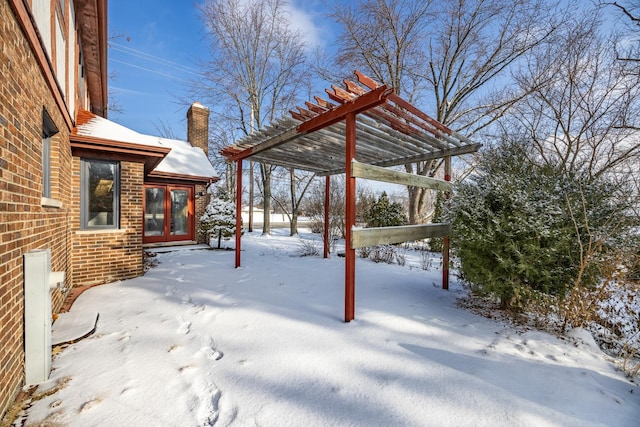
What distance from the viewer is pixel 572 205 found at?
3180 mm

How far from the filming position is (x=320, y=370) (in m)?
2.29

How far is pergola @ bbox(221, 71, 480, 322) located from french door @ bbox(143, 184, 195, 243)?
15.7 ft

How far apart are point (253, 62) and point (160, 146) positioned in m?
12.5

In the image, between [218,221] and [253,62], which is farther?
[253,62]

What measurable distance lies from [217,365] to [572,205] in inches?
158

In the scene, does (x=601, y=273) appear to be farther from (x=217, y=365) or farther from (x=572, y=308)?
(x=217, y=365)

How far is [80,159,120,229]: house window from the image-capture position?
494cm

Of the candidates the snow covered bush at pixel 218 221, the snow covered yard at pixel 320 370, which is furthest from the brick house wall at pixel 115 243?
the snow covered bush at pixel 218 221

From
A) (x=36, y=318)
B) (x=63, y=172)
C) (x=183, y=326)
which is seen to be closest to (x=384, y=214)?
(x=183, y=326)

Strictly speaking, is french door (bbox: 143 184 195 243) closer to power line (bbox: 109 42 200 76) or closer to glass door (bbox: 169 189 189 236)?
glass door (bbox: 169 189 189 236)

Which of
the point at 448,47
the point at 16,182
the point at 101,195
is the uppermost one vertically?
the point at 448,47

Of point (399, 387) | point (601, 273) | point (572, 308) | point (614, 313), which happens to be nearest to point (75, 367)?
point (399, 387)

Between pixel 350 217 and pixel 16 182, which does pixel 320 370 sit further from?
pixel 16 182

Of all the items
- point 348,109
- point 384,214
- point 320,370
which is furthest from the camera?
point 384,214
